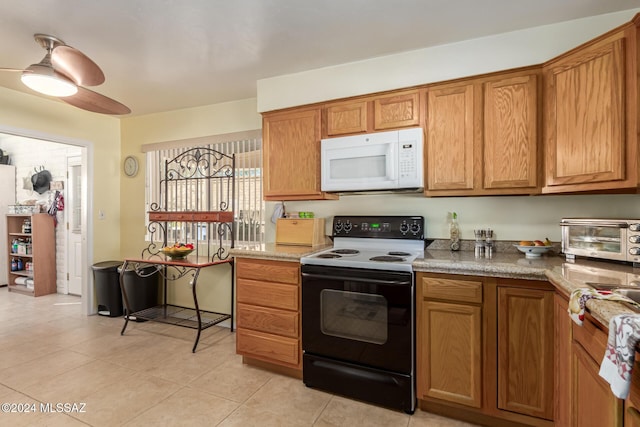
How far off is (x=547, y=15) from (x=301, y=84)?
1.74 m

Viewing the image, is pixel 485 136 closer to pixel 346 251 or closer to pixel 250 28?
pixel 346 251

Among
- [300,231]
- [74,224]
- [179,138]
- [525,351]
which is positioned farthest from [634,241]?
[74,224]

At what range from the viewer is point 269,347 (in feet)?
7.75

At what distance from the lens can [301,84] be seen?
2.70 m

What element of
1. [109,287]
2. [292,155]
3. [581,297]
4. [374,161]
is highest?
[292,155]

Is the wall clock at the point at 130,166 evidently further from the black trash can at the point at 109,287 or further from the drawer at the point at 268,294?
the drawer at the point at 268,294

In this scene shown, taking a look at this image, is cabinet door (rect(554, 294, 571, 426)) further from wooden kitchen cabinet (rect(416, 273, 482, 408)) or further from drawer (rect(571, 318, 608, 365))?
wooden kitchen cabinet (rect(416, 273, 482, 408))

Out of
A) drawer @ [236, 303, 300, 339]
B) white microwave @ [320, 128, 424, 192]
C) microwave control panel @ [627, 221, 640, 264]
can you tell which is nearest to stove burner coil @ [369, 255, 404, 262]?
white microwave @ [320, 128, 424, 192]

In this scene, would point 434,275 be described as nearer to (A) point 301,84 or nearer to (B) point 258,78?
(A) point 301,84

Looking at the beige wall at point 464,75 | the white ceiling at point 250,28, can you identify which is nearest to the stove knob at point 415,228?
the beige wall at point 464,75

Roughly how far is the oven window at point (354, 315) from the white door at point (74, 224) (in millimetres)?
4356

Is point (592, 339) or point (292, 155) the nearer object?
point (592, 339)

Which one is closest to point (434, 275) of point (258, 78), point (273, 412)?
point (273, 412)

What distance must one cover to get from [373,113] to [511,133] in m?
0.92
